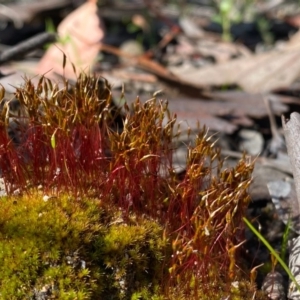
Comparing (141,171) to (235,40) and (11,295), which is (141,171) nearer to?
(11,295)

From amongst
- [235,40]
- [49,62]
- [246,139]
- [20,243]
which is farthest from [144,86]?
[20,243]

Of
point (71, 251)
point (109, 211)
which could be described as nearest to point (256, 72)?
point (109, 211)

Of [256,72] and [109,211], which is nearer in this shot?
[109,211]

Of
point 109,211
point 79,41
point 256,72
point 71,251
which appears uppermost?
point 79,41

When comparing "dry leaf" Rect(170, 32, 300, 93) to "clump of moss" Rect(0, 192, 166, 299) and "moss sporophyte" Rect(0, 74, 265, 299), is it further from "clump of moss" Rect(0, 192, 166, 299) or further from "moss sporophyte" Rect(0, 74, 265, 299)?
"clump of moss" Rect(0, 192, 166, 299)

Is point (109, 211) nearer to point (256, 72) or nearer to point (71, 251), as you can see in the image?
point (71, 251)
